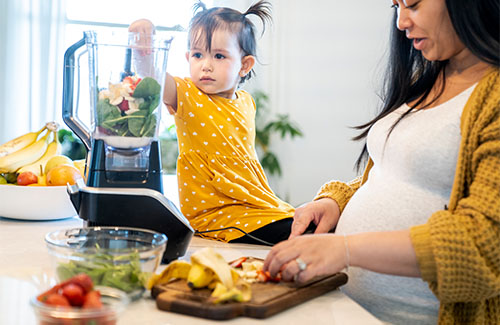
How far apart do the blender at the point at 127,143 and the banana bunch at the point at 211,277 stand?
0.17 m

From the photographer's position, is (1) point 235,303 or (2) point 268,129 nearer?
(1) point 235,303

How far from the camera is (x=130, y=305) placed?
80 centimetres

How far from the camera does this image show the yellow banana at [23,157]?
4.80 feet

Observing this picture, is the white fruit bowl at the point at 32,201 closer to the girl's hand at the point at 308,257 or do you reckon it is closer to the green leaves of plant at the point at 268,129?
the girl's hand at the point at 308,257

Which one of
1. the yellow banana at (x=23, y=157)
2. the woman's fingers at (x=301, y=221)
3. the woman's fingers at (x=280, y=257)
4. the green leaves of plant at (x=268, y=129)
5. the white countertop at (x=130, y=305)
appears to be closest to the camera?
the white countertop at (x=130, y=305)

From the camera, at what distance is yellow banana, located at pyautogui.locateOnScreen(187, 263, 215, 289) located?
796 mm

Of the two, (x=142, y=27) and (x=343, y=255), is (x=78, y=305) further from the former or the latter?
(x=142, y=27)

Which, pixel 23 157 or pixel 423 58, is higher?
pixel 423 58

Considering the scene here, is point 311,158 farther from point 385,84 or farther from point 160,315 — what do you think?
point 160,315

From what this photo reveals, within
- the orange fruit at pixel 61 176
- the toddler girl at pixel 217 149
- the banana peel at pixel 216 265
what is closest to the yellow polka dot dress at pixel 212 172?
the toddler girl at pixel 217 149

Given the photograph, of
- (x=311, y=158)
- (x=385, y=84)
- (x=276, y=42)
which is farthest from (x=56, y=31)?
(x=385, y=84)

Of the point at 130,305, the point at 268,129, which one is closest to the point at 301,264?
the point at 130,305

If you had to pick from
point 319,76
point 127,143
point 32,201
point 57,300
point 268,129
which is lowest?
point 268,129

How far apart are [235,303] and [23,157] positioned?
37.9 inches
